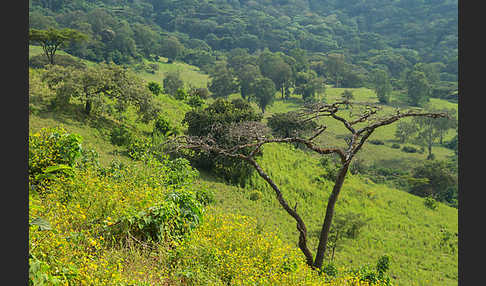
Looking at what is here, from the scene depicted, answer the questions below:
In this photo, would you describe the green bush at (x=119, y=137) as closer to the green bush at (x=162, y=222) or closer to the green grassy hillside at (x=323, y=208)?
the green grassy hillside at (x=323, y=208)

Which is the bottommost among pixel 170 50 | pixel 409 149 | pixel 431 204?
pixel 409 149

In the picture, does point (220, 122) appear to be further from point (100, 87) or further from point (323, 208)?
point (323, 208)

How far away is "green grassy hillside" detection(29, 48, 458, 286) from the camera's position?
14.9 m

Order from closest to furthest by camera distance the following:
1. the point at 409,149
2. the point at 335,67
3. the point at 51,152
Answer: the point at 51,152 → the point at 409,149 → the point at 335,67

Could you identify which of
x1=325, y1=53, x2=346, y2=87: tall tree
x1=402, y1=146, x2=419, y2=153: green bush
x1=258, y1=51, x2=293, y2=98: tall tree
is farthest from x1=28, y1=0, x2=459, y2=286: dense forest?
x1=325, y1=53, x2=346, y2=87: tall tree

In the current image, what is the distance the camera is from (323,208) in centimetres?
1977

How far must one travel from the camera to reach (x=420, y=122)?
55.3 m

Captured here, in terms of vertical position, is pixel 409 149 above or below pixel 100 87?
below

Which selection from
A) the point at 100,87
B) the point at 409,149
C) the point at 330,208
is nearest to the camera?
the point at 330,208

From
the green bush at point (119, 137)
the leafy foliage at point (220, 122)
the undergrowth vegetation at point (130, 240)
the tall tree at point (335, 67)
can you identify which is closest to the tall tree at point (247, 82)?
the tall tree at point (335, 67)

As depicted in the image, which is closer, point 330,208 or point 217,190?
point 330,208

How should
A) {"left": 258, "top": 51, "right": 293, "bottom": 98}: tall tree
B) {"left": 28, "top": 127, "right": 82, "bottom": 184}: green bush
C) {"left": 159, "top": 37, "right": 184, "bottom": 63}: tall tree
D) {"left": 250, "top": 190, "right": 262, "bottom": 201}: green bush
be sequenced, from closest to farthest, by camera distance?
{"left": 28, "top": 127, "right": 82, "bottom": 184}: green bush
{"left": 250, "top": 190, "right": 262, "bottom": 201}: green bush
{"left": 258, "top": 51, "right": 293, "bottom": 98}: tall tree
{"left": 159, "top": 37, "right": 184, "bottom": 63}: tall tree

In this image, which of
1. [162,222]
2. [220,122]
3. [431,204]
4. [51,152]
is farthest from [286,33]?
[162,222]

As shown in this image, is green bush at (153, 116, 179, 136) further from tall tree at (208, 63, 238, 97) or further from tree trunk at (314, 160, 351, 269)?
tall tree at (208, 63, 238, 97)
